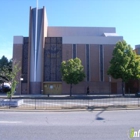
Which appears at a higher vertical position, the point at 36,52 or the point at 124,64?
the point at 36,52

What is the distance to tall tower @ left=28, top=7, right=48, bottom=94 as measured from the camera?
3966 centimetres

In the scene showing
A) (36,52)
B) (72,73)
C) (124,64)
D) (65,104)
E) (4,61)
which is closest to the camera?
(65,104)

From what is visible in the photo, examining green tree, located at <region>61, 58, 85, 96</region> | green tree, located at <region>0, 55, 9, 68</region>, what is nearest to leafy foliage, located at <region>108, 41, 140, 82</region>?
green tree, located at <region>61, 58, 85, 96</region>

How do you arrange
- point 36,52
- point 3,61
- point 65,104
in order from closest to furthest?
point 65,104
point 36,52
point 3,61

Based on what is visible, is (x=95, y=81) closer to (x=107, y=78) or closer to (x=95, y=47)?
(x=107, y=78)

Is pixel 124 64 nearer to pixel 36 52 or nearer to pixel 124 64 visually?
pixel 124 64

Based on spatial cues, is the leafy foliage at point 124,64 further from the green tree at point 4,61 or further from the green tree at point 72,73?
the green tree at point 4,61

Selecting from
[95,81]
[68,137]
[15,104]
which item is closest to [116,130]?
[68,137]

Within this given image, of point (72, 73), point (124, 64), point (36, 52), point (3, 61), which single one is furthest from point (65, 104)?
point (3, 61)

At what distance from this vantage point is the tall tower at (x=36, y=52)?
39.7 metres

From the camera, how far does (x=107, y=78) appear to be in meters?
40.7

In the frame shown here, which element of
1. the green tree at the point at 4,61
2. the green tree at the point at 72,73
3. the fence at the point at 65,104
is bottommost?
the fence at the point at 65,104

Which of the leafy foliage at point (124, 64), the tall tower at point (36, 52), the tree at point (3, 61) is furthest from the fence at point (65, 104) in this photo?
the tree at point (3, 61)

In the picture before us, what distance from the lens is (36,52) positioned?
39.8 m
